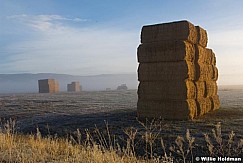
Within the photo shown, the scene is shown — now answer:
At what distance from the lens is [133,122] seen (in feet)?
37.1

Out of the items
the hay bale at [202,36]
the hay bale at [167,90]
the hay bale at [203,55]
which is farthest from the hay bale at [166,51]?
the hay bale at [167,90]

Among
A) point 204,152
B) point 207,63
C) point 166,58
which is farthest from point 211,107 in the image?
point 204,152

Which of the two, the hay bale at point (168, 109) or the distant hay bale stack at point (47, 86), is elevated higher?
the distant hay bale stack at point (47, 86)

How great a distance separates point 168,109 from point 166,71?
1441 millimetres

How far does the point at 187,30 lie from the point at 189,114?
3.10 m

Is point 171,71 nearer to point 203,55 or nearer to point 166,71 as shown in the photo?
point 166,71

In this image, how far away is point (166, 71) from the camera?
1138cm

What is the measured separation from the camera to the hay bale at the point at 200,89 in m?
12.1

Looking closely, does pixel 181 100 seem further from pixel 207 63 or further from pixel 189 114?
pixel 207 63

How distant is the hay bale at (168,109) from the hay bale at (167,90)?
A: 19cm

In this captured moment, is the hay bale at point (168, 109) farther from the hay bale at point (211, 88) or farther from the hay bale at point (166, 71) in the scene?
the hay bale at point (211, 88)

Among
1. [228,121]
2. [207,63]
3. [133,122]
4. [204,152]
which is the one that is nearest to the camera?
[204,152]

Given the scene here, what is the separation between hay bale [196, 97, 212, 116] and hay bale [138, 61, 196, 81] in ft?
3.66

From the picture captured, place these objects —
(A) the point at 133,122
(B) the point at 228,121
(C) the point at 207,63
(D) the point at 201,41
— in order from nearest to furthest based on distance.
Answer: (B) the point at 228,121, (A) the point at 133,122, (D) the point at 201,41, (C) the point at 207,63
